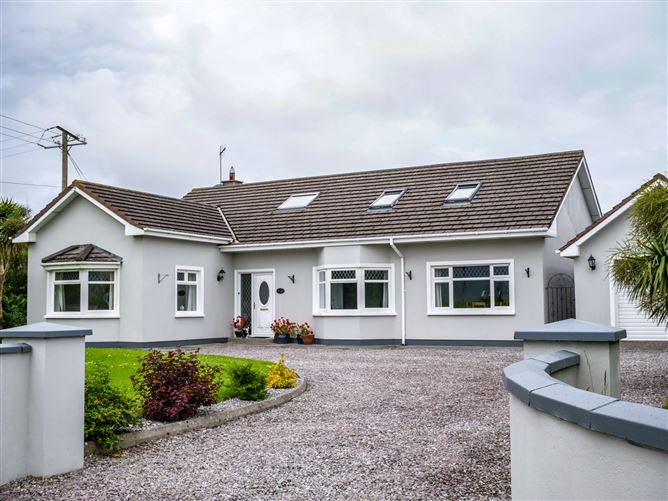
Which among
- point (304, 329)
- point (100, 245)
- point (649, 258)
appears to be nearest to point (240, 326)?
point (304, 329)

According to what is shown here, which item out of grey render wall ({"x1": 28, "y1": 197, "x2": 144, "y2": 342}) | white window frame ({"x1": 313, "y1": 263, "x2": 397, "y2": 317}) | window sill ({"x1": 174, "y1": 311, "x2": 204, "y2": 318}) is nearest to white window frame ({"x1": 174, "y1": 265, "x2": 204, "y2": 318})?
window sill ({"x1": 174, "y1": 311, "x2": 204, "y2": 318})

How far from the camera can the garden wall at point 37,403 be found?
19.4 feet

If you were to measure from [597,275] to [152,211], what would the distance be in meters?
13.5

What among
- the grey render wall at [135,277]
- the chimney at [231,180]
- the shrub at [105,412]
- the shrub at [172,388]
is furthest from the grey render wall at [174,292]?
the shrub at [105,412]

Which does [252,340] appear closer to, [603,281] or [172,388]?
[603,281]

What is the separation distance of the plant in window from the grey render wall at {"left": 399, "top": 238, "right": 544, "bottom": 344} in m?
5.69

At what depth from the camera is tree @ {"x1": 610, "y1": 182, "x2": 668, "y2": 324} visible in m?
9.77

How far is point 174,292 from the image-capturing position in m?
20.3

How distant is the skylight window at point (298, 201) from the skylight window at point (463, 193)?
17.5 ft

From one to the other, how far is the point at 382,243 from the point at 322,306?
9.54 feet

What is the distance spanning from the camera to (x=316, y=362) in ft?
49.4

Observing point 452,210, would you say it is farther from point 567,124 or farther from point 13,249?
point 13,249

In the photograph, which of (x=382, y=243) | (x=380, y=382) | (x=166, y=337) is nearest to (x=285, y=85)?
(x=382, y=243)

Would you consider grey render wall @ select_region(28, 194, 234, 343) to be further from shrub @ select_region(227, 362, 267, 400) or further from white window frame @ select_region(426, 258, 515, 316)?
shrub @ select_region(227, 362, 267, 400)
